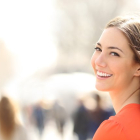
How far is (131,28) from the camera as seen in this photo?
94 centimetres

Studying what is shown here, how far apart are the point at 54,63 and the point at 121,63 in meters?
2.76

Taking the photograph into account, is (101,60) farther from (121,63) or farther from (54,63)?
(54,63)

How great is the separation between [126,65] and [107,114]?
2.52 metres

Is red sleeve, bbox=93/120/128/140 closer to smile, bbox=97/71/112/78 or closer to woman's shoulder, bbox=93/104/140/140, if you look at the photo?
woman's shoulder, bbox=93/104/140/140

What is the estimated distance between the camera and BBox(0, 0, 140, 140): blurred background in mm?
3227

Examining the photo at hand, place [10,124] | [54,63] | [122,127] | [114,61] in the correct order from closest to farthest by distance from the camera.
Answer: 1. [122,127]
2. [114,61]
3. [10,124]
4. [54,63]

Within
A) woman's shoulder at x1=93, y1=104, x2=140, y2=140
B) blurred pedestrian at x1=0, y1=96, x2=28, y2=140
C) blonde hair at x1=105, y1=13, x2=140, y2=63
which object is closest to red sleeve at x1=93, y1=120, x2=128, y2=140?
woman's shoulder at x1=93, y1=104, x2=140, y2=140

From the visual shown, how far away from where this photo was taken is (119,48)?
93cm

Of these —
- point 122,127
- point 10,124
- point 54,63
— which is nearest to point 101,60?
point 122,127

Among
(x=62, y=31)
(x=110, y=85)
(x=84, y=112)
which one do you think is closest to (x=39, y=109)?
(x=84, y=112)

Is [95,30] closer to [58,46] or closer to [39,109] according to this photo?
[58,46]

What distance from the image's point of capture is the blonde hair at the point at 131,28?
916 mm

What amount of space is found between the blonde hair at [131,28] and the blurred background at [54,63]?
2253 mm

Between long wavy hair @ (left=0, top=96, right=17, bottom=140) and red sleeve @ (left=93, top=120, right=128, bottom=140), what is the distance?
2272 millimetres
